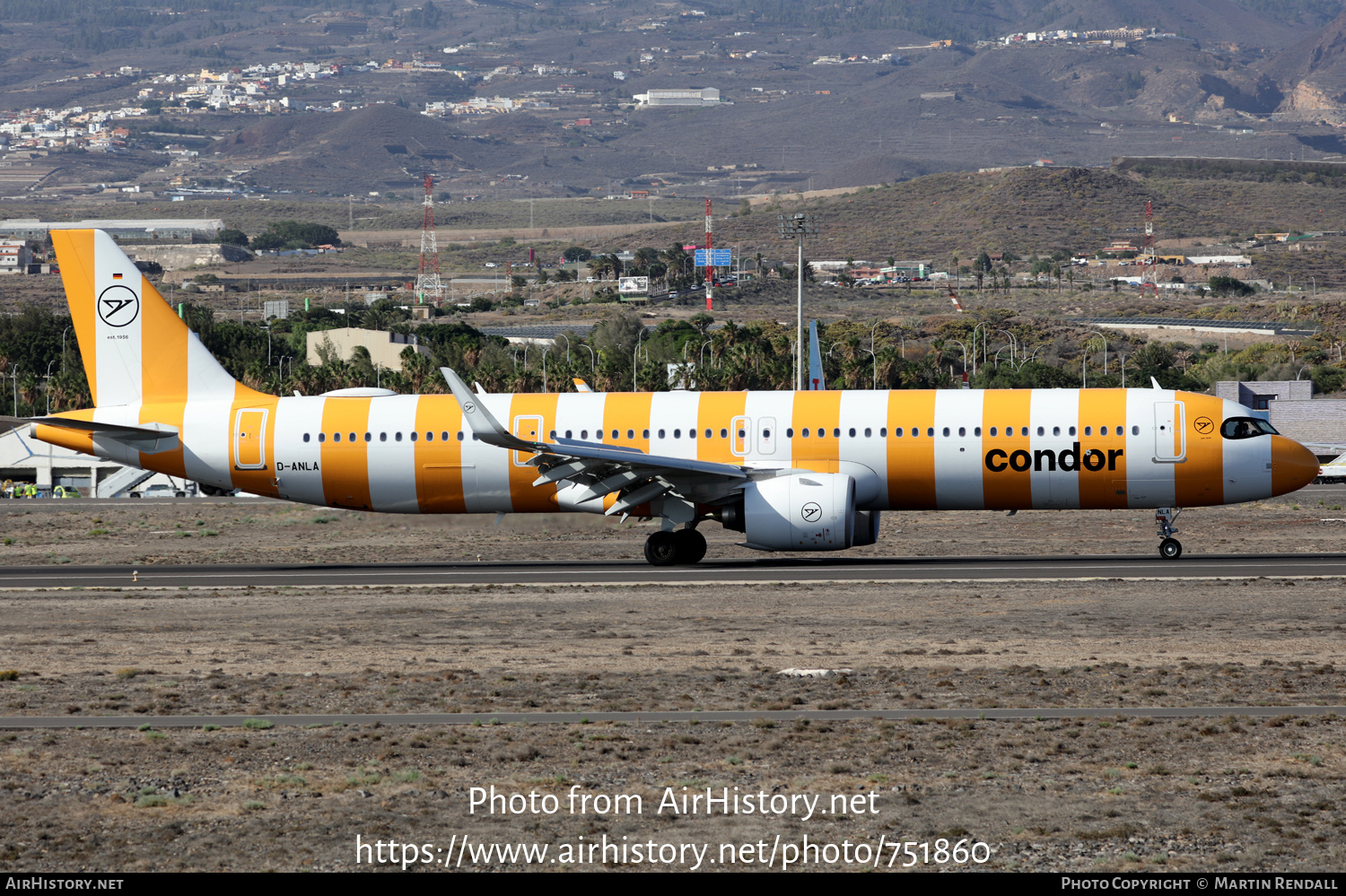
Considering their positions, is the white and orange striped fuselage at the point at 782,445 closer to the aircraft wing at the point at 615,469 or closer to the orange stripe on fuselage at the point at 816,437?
the orange stripe on fuselage at the point at 816,437

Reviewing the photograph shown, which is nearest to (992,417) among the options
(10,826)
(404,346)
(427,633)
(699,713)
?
(427,633)

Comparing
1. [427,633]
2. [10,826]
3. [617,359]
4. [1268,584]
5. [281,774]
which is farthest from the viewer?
[617,359]

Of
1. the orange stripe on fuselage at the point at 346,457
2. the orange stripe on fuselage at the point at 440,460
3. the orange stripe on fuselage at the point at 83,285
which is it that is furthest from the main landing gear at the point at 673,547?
the orange stripe on fuselage at the point at 83,285

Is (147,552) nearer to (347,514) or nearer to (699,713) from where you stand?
(347,514)

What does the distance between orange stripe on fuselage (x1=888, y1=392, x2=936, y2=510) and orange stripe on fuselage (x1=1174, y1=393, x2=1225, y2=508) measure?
5889 mm

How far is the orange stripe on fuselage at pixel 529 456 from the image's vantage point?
37.6m

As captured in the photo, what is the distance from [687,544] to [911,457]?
6.01 metres

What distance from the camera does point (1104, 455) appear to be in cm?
3606

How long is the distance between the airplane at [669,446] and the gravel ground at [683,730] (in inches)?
162

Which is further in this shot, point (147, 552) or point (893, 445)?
point (147, 552)

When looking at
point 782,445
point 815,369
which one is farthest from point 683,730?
point 815,369

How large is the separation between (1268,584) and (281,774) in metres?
22.5

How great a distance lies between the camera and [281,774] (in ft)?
53.4

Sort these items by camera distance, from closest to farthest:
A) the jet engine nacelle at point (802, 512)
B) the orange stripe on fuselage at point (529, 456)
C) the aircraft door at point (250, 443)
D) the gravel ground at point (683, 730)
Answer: the gravel ground at point (683, 730) → the jet engine nacelle at point (802, 512) → the orange stripe on fuselage at point (529, 456) → the aircraft door at point (250, 443)
